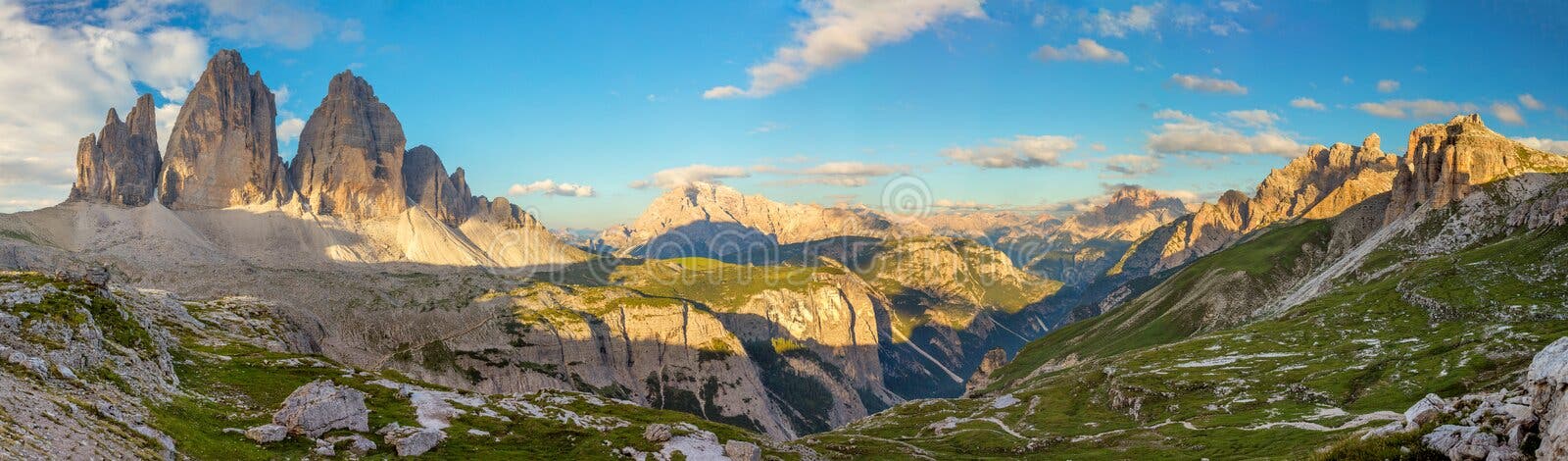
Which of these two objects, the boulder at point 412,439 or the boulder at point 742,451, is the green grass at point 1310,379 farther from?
the boulder at point 412,439

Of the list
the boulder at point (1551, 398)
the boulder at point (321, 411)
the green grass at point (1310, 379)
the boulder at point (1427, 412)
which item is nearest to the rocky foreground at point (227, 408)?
the boulder at point (321, 411)

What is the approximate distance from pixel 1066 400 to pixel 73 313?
184m

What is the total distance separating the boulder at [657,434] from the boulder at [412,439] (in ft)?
74.7

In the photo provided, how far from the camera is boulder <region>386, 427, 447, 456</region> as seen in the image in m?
67.1

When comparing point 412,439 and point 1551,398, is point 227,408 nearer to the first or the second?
point 412,439

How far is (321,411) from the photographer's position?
65812 mm

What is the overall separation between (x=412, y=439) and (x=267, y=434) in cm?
1050

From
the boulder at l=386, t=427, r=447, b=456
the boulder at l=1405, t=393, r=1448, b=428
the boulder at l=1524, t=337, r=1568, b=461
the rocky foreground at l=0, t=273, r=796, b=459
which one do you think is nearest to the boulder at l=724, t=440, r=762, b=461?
the rocky foreground at l=0, t=273, r=796, b=459

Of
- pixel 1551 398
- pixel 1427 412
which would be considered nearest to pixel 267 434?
pixel 1427 412

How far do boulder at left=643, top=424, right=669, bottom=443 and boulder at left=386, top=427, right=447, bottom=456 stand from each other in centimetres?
2278

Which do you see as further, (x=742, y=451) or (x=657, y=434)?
Answer: (x=657, y=434)

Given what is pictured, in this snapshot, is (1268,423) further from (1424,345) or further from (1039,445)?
(1424,345)

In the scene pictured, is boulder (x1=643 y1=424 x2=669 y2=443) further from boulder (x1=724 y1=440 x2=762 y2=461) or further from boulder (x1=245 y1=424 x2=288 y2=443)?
boulder (x1=245 y1=424 x2=288 y2=443)

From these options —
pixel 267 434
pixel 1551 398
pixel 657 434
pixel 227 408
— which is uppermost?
pixel 1551 398
